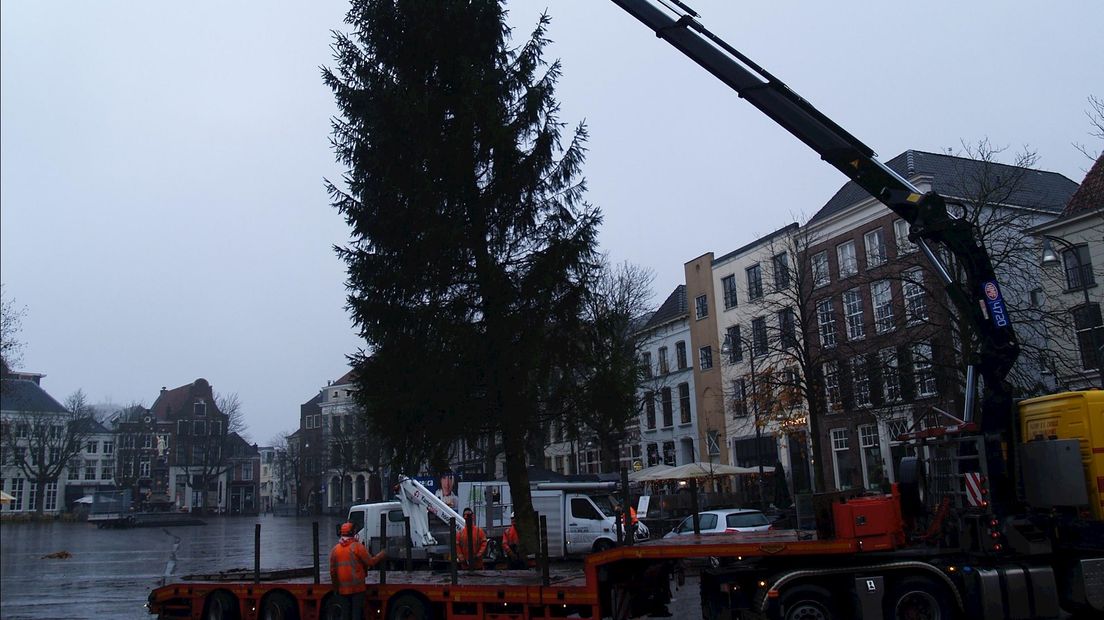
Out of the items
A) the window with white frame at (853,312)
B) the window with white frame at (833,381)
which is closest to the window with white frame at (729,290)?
the window with white frame at (853,312)

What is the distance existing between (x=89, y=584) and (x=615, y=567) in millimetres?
17670

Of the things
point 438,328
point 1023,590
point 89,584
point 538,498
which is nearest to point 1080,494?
point 1023,590

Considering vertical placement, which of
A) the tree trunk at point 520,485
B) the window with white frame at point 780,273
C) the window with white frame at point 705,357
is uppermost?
the window with white frame at point 780,273

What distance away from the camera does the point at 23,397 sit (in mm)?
43688

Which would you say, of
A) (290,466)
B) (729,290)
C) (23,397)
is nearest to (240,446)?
(290,466)

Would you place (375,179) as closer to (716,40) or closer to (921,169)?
(716,40)

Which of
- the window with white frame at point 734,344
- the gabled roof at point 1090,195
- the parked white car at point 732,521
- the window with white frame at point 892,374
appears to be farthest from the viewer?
the window with white frame at point 734,344

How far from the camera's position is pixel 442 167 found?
67.9 ft

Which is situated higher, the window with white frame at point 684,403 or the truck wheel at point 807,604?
the window with white frame at point 684,403

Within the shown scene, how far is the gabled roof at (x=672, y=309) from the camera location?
55.4 meters

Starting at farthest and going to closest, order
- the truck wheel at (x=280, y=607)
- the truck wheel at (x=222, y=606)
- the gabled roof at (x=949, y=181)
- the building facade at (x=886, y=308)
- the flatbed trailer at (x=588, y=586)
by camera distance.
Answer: the gabled roof at (x=949, y=181)
the building facade at (x=886, y=308)
the truck wheel at (x=222, y=606)
the truck wheel at (x=280, y=607)
the flatbed trailer at (x=588, y=586)

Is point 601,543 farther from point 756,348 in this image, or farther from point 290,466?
point 290,466

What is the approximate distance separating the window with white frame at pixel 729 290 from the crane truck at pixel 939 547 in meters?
36.6

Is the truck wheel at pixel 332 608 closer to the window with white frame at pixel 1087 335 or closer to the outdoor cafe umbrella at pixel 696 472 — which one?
the outdoor cafe umbrella at pixel 696 472
